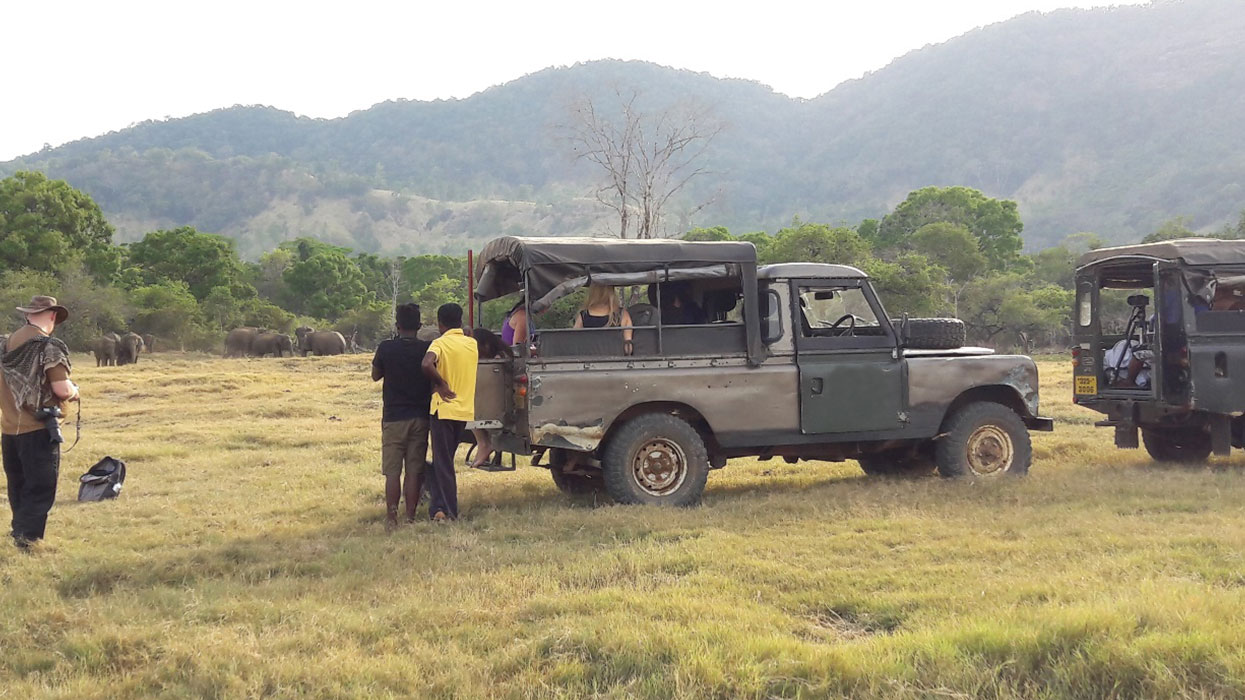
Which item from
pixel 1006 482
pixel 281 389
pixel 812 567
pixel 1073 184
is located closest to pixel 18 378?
pixel 812 567

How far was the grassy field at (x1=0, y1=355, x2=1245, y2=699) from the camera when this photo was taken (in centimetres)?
420

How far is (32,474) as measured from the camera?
7.09 metres

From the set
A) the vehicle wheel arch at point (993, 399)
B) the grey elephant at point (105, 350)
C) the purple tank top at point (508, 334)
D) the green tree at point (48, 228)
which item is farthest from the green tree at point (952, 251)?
the purple tank top at point (508, 334)

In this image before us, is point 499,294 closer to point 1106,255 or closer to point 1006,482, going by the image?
point 1006,482

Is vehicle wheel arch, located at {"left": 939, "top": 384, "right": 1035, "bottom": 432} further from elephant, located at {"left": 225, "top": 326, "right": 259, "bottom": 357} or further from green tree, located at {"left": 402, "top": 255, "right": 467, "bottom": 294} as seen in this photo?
green tree, located at {"left": 402, "top": 255, "right": 467, "bottom": 294}

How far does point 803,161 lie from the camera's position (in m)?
191

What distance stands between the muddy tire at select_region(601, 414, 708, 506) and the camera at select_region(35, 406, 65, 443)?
3906 millimetres

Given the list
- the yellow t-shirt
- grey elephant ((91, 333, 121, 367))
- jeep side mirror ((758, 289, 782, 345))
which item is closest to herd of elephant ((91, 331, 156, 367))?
grey elephant ((91, 333, 121, 367))

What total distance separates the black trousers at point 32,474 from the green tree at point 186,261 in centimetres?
5372

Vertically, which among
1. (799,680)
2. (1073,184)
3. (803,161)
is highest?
(803,161)

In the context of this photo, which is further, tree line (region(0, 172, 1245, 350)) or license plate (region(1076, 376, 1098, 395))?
tree line (region(0, 172, 1245, 350))

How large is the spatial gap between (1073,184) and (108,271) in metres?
132

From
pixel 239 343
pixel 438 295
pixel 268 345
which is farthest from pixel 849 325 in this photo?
pixel 438 295

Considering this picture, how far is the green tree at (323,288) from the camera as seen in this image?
66.4m
